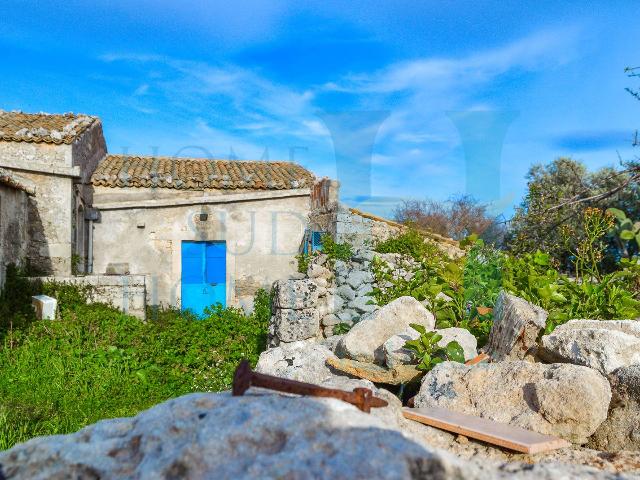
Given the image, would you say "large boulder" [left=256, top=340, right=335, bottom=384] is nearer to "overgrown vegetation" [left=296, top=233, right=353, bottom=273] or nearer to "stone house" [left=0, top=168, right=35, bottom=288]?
"overgrown vegetation" [left=296, top=233, right=353, bottom=273]

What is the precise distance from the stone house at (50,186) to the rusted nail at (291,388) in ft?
37.3

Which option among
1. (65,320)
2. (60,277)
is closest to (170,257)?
(60,277)

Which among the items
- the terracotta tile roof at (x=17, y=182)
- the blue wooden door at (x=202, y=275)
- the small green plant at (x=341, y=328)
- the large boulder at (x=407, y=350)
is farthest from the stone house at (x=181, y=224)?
the large boulder at (x=407, y=350)

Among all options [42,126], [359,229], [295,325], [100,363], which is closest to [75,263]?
[42,126]

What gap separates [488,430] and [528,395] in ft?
1.76

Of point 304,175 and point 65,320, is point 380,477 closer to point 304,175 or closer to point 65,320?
point 65,320

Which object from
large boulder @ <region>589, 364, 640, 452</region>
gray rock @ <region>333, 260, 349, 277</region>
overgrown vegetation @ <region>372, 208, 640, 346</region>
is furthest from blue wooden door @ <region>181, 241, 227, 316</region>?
large boulder @ <region>589, 364, 640, 452</region>

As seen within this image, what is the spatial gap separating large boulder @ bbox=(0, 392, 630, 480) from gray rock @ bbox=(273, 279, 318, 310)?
18.8ft

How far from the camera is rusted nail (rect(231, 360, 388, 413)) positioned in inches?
70.8

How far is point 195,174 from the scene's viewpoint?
14680mm

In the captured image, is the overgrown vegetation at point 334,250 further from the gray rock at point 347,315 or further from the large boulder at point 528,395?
the large boulder at point 528,395

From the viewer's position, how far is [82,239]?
13.0 metres

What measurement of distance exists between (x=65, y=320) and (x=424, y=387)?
27.3ft

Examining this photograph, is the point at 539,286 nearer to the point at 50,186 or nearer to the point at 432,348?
the point at 432,348
